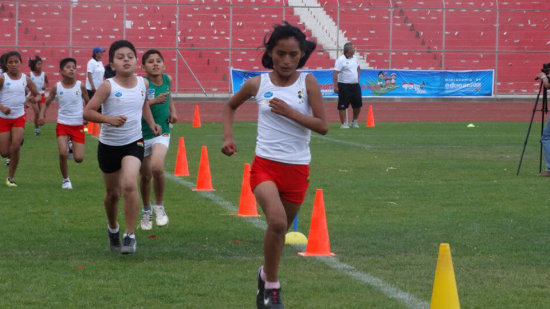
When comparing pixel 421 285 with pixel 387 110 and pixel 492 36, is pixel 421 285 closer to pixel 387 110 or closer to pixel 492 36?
pixel 387 110

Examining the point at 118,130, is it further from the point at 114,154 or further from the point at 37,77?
the point at 37,77

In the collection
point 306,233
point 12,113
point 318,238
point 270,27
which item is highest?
point 270,27

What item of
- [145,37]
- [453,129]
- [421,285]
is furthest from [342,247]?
[145,37]

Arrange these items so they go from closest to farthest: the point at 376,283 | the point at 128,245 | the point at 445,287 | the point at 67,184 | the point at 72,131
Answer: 1. the point at 445,287
2. the point at 376,283
3. the point at 128,245
4. the point at 67,184
5. the point at 72,131

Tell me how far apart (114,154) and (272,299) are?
2.92m

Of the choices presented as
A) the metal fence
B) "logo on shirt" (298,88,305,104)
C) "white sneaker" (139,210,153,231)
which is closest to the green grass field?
"white sneaker" (139,210,153,231)

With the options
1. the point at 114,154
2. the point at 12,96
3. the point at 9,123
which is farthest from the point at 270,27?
the point at 114,154

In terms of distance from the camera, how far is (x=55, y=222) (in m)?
10.0

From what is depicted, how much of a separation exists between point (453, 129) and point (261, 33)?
15905mm

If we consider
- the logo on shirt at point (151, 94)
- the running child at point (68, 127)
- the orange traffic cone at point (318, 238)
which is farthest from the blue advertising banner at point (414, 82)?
the orange traffic cone at point (318, 238)

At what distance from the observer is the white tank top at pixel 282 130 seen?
6406 mm

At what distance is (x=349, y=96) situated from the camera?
26.1 m

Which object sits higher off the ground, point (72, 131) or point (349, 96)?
point (349, 96)

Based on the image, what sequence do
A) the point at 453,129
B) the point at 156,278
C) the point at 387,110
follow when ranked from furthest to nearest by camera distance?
1. the point at 387,110
2. the point at 453,129
3. the point at 156,278
